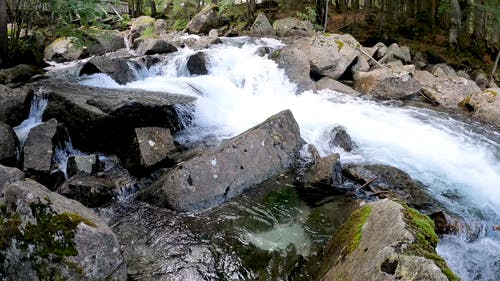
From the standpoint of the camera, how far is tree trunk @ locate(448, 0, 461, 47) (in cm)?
1886

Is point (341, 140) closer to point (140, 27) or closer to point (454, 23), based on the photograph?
point (454, 23)

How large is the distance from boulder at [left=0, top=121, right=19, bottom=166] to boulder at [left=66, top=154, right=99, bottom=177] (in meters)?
1.05

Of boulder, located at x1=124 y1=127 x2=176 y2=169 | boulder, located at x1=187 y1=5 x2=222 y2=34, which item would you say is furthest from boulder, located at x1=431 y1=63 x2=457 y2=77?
boulder, located at x1=124 y1=127 x2=176 y2=169

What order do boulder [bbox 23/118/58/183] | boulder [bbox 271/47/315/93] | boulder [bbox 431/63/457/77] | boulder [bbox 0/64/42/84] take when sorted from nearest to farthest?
boulder [bbox 23/118/58/183]
boulder [bbox 0/64/42/84]
boulder [bbox 271/47/315/93]
boulder [bbox 431/63/457/77]

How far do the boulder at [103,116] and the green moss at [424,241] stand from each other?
5.90m

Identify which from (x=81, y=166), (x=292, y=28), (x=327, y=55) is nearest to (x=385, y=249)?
(x=81, y=166)

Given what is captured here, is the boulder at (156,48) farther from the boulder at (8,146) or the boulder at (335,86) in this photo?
the boulder at (8,146)

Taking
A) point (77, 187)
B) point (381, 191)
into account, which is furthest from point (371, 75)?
point (77, 187)

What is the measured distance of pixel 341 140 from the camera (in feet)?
28.8

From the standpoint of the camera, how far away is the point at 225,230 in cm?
539

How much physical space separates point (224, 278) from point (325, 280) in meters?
1.24

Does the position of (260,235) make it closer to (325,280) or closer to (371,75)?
(325,280)

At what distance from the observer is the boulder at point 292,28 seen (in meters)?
20.2

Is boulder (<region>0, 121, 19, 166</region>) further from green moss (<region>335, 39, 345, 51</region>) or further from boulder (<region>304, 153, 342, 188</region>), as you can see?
green moss (<region>335, 39, 345, 51</region>)
